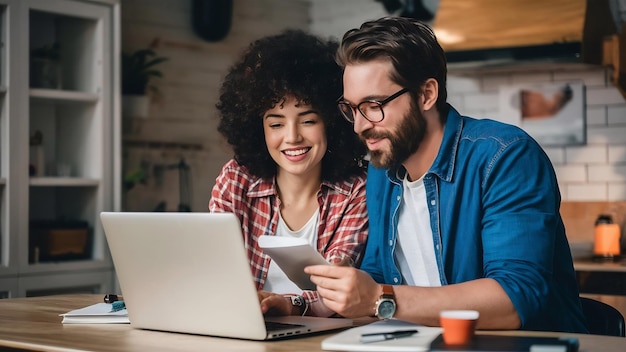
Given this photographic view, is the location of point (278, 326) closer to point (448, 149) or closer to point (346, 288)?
point (346, 288)

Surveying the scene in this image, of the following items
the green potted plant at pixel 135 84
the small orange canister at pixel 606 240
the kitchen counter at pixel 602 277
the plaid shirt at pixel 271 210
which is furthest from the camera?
the green potted plant at pixel 135 84

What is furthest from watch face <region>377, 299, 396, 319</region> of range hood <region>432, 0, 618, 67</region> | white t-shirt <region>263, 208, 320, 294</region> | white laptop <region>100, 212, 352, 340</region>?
range hood <region>432, 0, 618, 67</region>

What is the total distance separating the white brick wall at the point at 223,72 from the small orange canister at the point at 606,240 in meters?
0.62

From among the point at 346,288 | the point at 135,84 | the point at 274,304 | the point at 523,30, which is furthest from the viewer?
the point at 135,84

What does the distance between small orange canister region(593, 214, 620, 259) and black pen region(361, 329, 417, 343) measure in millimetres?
3048

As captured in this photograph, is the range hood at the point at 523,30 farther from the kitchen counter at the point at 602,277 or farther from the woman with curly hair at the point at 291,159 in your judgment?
the woman with curly hair at the point at 291,159

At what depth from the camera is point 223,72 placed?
18.8 feet

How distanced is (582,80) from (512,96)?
0.42 m

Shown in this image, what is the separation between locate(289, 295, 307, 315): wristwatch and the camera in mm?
2212

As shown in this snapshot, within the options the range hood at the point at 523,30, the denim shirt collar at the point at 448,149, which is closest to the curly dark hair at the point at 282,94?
the denim shirt collar at the point at 448,149

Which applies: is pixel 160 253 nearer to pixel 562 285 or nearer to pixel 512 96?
pixel 562 285

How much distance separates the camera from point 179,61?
17.9 feet

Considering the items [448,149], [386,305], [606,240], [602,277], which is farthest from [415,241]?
[606,240]

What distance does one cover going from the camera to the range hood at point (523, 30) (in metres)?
4.59
